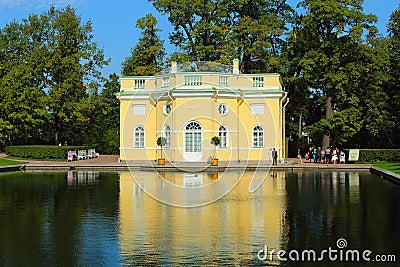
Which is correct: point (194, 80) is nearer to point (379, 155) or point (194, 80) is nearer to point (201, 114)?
point (201, 114)

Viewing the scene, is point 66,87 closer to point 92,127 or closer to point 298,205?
point 92,127

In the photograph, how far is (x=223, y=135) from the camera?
113 feet

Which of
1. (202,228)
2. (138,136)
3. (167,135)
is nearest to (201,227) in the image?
(202,228)

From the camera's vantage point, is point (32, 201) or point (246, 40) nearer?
point (32, 201)

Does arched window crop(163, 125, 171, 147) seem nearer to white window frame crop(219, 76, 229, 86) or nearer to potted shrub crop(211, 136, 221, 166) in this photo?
potted shrub crop(211, 136, 221, 166)

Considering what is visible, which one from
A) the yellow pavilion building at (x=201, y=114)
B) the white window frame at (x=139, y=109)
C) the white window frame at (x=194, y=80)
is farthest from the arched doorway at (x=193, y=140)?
the white window frame at (x=139, y=109)

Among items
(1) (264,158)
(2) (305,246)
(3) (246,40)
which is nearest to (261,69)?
(3) (246,40)

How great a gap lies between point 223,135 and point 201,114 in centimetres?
202

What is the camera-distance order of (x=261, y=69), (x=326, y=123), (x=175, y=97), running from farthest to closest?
(x=261, y=69) → (x=326, y=123) → (x=175, y=97)

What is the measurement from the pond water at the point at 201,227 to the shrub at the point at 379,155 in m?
14.9

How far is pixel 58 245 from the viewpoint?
1055 cm

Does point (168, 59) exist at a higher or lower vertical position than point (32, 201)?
higher

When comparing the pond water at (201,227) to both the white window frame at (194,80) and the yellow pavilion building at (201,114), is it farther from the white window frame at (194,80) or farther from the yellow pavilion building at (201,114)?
the white window frame at (194,80)

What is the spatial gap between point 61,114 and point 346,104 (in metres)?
21.1
